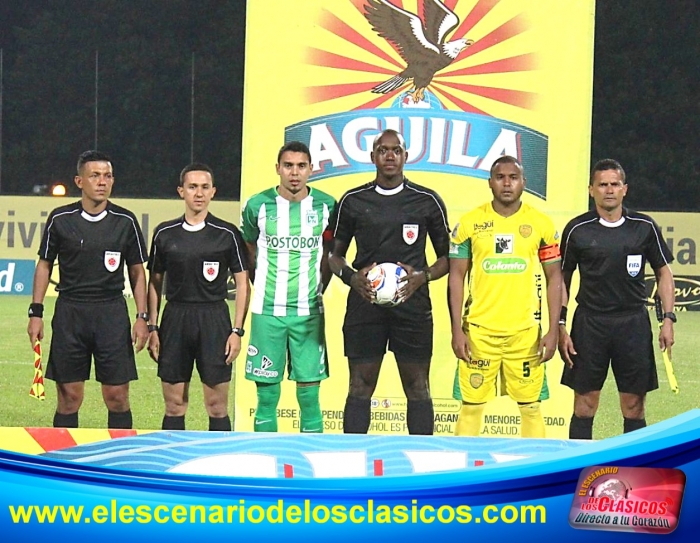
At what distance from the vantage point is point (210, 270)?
227 inches

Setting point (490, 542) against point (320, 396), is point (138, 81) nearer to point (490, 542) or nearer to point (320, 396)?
point (320, 396)

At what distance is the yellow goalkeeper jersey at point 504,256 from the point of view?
570 cm

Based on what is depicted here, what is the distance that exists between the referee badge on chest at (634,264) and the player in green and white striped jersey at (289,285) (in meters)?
1.64

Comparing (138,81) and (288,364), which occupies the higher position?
(138,81)

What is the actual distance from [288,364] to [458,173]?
156cm

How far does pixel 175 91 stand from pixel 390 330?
16.8 m

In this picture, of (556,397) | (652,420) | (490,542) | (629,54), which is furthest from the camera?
(629,54)

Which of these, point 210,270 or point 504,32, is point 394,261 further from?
point 504,32

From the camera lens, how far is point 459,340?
5.72m

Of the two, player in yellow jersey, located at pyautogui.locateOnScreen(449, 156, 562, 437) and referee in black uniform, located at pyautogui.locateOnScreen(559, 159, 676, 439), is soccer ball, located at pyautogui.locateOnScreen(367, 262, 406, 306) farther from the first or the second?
referee in black uniform, located at pyautogui.locateOnScreen(559, 159, 676, 439)

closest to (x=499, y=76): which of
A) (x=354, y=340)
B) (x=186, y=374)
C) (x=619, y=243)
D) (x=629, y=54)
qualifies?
(x=619, y=243)

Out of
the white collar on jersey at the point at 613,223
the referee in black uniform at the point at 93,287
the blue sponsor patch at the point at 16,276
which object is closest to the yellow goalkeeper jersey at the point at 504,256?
the white collar on jersey at the point at 613,223

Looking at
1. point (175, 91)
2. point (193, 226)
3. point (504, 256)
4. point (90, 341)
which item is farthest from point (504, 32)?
point (175, 91)

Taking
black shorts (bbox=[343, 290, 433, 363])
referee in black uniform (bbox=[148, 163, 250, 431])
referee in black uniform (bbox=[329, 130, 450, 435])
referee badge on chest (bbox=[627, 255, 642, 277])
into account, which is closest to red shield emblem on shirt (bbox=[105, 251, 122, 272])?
referee in black uniform (bbox=[148, 163, 250, 431])
